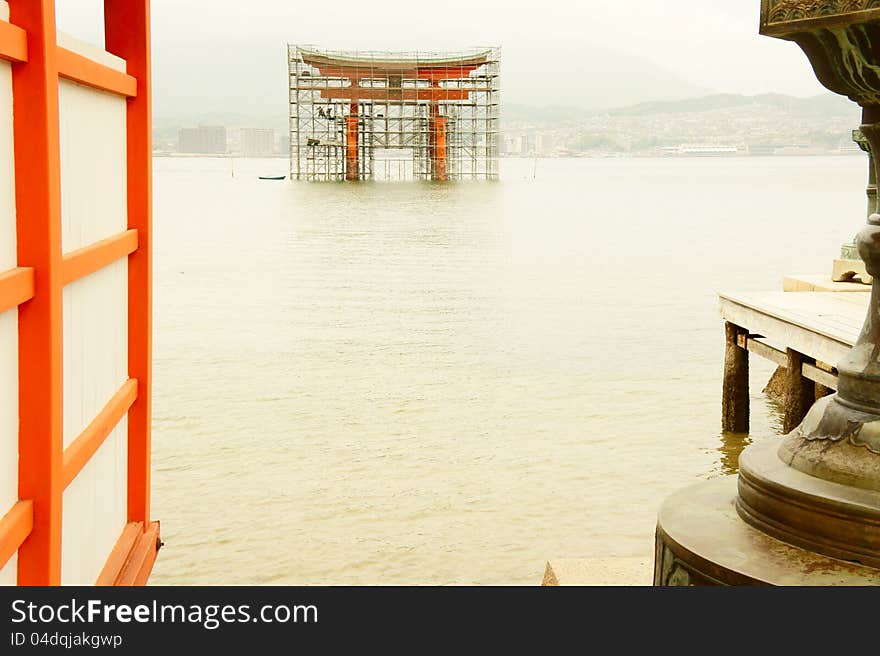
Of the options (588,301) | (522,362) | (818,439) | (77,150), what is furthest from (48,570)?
(588,301)

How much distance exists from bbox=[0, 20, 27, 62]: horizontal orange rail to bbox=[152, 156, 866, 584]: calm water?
5119 millimetres

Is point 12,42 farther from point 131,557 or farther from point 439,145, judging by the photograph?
point 439,145

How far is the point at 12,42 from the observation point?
3.11 metres

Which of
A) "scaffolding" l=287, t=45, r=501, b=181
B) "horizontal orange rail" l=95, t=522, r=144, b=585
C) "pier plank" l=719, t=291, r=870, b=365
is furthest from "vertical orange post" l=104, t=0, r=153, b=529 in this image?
"scaffolding" l=287, t=45, r=501, b=181

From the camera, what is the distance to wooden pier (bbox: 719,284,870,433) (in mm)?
9367

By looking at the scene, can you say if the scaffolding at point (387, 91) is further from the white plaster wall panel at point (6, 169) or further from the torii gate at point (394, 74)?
the white plaster wall panel at point (6, 169)

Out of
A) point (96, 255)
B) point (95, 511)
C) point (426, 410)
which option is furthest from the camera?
point (426, 410)

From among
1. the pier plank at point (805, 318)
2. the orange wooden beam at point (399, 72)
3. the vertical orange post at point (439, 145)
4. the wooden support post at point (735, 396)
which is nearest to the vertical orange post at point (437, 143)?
the vertical orange post at point (439, 145)

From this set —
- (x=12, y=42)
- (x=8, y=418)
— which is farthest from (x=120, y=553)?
(x=12, y=42)

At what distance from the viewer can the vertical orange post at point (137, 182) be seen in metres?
5.34

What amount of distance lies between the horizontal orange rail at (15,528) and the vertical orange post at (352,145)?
82.3 m

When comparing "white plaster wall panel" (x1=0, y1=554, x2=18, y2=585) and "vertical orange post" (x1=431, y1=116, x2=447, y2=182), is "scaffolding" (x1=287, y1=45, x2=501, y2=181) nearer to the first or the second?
"vertical orange post" (x1=431, y1=116, x2=447, y2=182)

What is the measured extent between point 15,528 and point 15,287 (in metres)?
0.70
